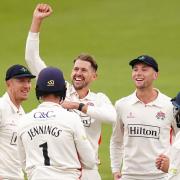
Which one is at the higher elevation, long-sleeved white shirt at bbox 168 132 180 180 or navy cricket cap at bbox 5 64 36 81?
navy cricket cap at bbox 5 64 36 81

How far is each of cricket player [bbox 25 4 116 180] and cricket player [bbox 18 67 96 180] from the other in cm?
153

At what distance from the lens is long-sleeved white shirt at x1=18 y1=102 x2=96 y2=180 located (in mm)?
8133

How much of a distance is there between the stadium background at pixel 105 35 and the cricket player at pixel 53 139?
1094 centimetres

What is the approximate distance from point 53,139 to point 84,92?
2.35 metres

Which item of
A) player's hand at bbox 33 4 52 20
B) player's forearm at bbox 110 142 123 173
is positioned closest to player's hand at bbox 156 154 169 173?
player's forearm at bbox 110 142 123 173

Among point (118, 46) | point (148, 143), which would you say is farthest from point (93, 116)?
point (118, 46)

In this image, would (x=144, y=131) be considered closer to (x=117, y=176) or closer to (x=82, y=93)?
(x=117, y=176)

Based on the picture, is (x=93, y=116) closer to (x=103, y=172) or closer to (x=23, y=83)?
(x=23, y=83)

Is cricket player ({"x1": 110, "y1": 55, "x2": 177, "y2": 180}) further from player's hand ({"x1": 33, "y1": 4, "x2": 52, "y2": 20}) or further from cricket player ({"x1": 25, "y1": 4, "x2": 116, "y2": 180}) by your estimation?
player's hand ({"x1": 33, "y1": 4, "x2": 52, "y2": 20})

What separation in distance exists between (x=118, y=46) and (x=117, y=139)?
41.1 ft

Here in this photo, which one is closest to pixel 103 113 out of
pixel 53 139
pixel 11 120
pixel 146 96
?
pixel 146 96

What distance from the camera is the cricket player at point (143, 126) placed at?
400 inches

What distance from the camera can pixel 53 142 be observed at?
8.12m

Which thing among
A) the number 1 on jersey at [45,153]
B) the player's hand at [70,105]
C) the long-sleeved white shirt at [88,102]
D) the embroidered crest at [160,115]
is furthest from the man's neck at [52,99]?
the embroidered crest at [160,115]
